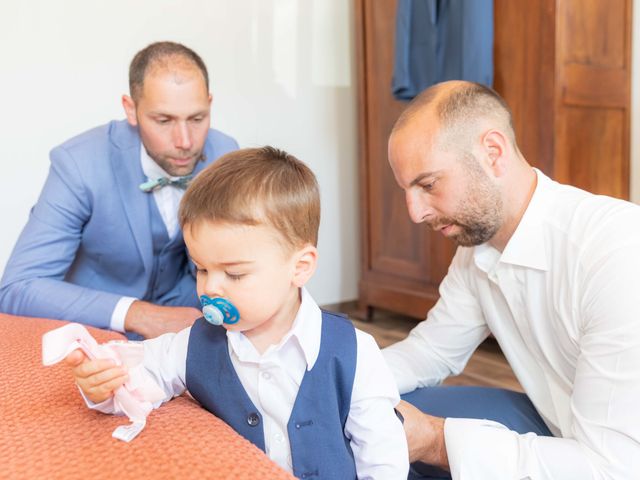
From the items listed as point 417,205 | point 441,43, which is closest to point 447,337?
point 417,205

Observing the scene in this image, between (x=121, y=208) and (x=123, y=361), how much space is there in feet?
3.20

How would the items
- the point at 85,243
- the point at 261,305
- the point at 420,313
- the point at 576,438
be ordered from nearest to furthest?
the point at 261,305 → the point at 576,438 → the point at 85,243 → the point at 420,313

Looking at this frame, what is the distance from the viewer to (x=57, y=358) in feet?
2.47

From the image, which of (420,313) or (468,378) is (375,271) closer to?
(420,313)

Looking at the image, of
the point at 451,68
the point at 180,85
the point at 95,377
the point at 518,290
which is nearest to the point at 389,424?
the point at 95,377

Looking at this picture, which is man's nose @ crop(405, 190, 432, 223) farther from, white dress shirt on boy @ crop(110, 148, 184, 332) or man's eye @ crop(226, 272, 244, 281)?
white dress shirt on boy @ crop(110, 148, 184, 332)

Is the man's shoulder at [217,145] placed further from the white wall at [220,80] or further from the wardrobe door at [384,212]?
the wardrobe door at [384,212]

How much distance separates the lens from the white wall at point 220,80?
270 centimetres

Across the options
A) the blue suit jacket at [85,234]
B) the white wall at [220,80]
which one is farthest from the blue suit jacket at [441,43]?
the blue suit jacket at [85,234]

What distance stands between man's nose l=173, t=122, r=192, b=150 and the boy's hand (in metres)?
1.00

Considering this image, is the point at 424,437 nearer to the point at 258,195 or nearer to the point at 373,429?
the point at 373,429

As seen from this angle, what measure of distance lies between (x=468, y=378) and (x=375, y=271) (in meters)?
0.97

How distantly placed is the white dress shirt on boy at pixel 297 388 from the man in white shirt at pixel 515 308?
0.25 meters

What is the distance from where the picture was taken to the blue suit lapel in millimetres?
1809
